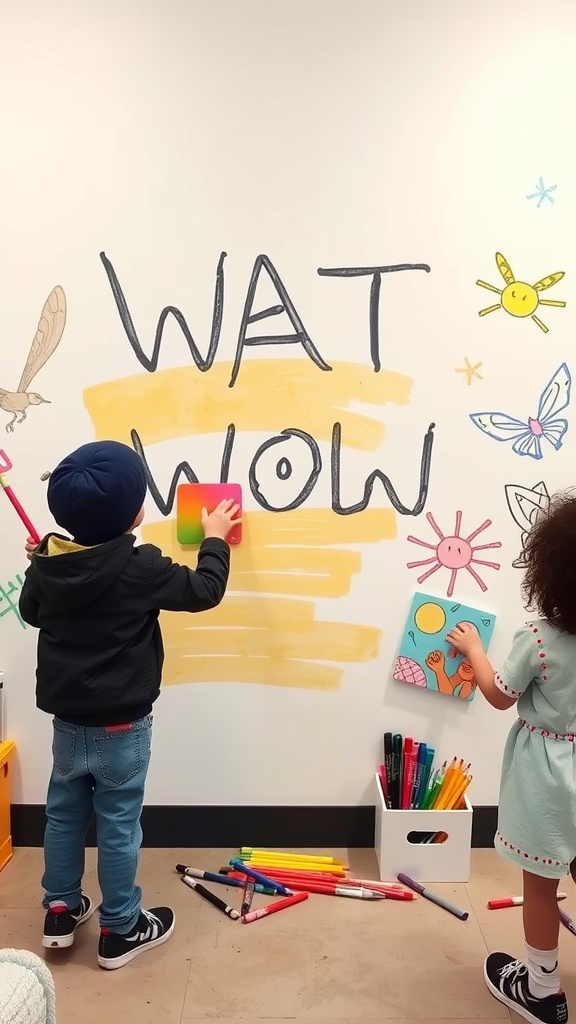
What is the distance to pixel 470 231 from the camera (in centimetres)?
Answer: 164

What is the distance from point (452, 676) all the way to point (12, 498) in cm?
103

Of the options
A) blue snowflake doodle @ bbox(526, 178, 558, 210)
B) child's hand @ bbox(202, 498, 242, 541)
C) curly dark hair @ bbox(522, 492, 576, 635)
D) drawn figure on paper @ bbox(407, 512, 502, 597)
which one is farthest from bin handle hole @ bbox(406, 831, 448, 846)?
blue snowflake doodle @ bbox(526, 178, 558, 210)

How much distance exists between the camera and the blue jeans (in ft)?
4.54

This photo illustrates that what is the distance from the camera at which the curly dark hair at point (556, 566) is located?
120cm

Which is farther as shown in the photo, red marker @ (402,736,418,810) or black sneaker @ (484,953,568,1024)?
red marker @ (402,736,418,810)

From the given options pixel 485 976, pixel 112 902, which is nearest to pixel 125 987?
pixel 112 902

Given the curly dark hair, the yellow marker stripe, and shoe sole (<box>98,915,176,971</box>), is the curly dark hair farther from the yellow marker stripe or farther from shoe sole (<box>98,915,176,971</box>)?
shoe sole (<box>98,915,176,971</box>)

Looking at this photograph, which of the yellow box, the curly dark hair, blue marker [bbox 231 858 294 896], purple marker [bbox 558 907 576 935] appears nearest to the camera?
the curly dark hair

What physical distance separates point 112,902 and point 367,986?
48cm

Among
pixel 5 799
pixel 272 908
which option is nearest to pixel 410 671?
pixel 272 908

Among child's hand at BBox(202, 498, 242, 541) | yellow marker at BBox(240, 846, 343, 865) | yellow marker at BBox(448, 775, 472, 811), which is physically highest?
child's hand at BBox(202, 498, 242, 541)

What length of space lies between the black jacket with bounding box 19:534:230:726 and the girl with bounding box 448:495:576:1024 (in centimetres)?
57

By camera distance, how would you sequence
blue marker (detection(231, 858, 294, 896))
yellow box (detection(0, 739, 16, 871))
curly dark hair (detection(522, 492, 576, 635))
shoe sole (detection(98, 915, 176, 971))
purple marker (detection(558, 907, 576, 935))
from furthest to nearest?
1. yellow box (detection(0, 739, 16, 871))
2. blue marker (detection(231, 858, 294, 896))
3. purple marker (detection(558, 907, 576, 935))
4. shoe sole (detection(98, 915, 176, 971))
5. curly dark hair (detection(522, 492, 576, 635))

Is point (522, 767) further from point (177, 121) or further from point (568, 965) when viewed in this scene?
point (177, 121)
